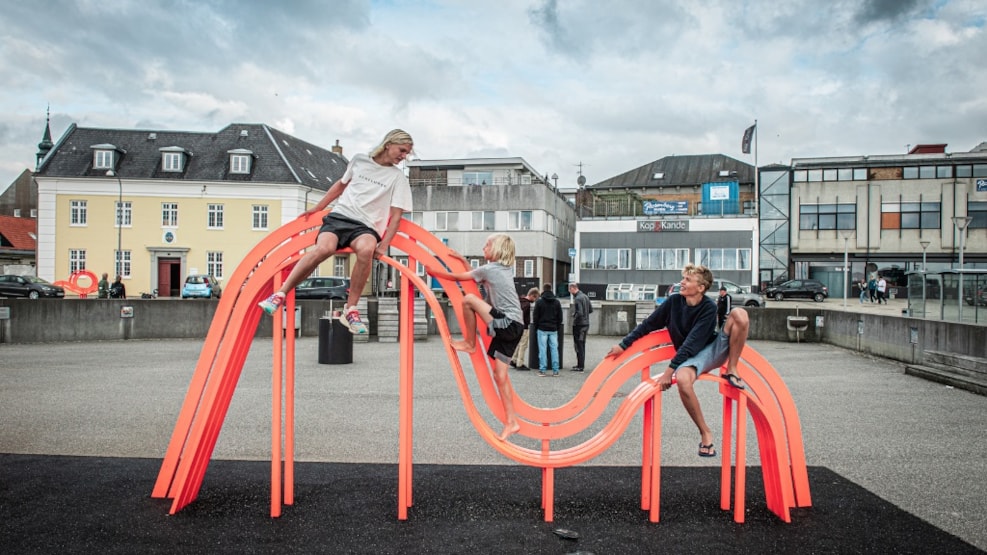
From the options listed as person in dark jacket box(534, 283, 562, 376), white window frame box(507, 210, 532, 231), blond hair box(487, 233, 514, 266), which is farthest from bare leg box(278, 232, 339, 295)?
white window frame box(507, 210, 532, 231)

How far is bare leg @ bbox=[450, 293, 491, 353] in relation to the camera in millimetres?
5926

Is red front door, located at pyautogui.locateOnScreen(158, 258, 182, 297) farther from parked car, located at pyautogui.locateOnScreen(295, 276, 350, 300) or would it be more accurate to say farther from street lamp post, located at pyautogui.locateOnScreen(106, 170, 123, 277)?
parked car, located at pyautogui.locateOnScreen(295, 276, 350, 300)

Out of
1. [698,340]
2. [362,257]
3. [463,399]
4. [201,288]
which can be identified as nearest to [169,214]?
[201,288]

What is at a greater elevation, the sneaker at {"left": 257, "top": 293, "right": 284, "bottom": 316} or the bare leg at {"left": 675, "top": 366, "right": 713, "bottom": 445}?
the sneaker at {"left": 257, "top": 293, "right": 284, "bottom": 316}

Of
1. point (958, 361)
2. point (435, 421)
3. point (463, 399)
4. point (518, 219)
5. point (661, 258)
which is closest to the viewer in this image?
point (463, 399)

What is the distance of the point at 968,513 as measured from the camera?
19.8 ft

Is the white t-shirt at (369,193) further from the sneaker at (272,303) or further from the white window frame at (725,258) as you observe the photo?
the white window frame at (725,258)

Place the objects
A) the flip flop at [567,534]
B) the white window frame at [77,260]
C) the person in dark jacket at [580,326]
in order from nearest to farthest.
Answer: the flip flop at [567,534]
the person in dark jacket at [580,326]
the white window frame at [77,260]

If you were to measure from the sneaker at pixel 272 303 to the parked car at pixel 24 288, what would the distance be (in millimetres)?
37000

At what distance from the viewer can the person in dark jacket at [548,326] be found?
47.4 feet

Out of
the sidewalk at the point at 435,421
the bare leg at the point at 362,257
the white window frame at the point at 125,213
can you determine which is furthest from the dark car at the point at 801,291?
the white window frame at the point at 125,213

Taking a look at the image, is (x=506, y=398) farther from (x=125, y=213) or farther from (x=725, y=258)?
(x=125, y=213)

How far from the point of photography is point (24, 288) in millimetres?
35969

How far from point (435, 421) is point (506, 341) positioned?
4191mm
